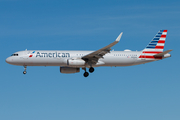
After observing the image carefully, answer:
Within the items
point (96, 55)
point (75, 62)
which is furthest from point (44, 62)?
point (96, 55)

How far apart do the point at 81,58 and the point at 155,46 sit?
634 inches

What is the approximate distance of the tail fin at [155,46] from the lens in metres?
70.0

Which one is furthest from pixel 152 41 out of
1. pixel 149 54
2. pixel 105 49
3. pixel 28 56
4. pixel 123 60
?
pixel 28 56

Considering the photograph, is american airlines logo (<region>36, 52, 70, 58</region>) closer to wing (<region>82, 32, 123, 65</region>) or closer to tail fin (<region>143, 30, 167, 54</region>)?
wing (<region>82, 32, 123, 65</region>)

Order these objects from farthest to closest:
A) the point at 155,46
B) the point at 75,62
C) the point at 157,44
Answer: the point at 157,44 → the point at 155,46 → the point at 75,62

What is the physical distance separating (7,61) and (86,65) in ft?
47.4

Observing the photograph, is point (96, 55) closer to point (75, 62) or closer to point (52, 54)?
point (75, 62)

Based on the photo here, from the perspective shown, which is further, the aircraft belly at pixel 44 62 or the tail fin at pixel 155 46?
the tail fin at pixel 155 46

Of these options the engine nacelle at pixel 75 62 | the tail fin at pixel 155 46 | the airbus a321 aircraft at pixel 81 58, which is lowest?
the engine nacelle at pixel 75 62

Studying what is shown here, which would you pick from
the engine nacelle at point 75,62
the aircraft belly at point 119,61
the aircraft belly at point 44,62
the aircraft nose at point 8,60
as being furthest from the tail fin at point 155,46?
the aircraft nose at point 8,60

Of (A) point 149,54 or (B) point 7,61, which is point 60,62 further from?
(A) point 149,54

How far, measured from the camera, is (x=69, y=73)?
69250mm

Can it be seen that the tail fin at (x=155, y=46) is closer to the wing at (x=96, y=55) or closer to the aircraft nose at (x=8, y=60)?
the wing at (x=96, y=55)

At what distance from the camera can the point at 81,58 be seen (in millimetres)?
65562
